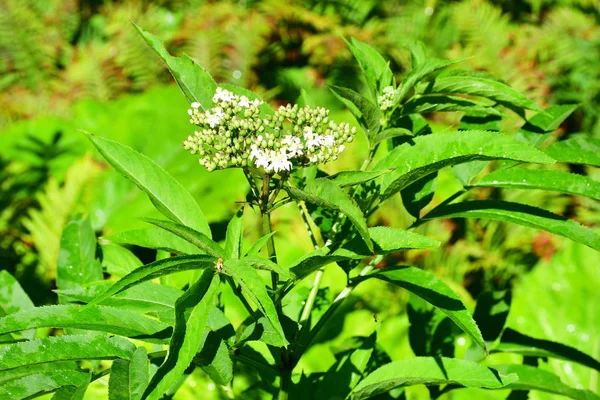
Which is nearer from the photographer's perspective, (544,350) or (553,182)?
(553,182)

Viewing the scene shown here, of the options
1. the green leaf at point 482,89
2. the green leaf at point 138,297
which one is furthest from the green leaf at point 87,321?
the green leaf at point 482,89

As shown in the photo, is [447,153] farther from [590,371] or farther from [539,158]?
[590,371]

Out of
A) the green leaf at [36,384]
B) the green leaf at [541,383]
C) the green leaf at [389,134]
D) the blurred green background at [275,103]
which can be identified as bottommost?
the green leaf at [36,384]

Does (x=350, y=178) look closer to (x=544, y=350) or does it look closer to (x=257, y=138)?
(x=257, y=138)

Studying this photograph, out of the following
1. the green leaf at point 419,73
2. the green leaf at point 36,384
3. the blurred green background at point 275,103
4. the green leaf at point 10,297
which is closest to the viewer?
the green leaf at point 36,384

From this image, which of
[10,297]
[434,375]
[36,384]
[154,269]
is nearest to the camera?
[154,269]

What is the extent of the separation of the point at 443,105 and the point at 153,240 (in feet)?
1.36

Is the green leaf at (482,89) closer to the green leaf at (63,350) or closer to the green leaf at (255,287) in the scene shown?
the green leaf at (255,287)

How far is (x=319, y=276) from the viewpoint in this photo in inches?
34.4

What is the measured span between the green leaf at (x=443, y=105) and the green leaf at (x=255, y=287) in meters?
0.36

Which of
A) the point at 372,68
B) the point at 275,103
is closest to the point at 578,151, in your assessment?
the point at 372,68

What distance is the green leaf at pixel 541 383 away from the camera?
929 mm

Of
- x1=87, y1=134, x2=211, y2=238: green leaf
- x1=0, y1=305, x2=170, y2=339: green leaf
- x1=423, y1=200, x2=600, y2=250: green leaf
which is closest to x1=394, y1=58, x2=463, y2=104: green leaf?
x1=423, y1=200, x2=600, y2=250: green leaf

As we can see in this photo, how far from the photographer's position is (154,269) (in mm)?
544
